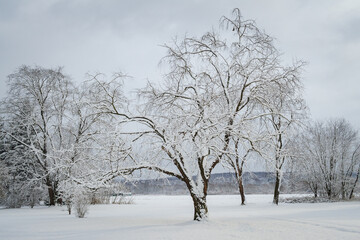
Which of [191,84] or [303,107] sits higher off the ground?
[191,84]

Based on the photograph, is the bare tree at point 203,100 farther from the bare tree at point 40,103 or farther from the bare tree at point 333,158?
the bare tree at point 333,158

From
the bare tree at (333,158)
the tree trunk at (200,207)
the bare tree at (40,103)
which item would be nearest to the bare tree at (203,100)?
the tree trunk at (200,207)

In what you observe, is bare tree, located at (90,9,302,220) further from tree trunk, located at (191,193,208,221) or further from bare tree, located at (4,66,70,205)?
bare tree, located at (4,66,70,205)

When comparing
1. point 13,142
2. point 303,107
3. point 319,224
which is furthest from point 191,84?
point 13,142

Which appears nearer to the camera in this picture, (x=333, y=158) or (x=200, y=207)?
(x=200, y=207)

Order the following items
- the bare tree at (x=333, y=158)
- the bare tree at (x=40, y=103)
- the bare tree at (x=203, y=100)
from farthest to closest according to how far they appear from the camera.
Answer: the bare tree at (x=333, y=158), the bare tree at (x=40, y=103), the bare tree at (x=203, y=100)

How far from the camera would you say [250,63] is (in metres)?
11.0

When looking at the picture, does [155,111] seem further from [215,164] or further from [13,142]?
[13,142]

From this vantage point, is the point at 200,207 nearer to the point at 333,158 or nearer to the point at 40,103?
the point at 40,103

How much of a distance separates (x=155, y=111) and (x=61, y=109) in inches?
572

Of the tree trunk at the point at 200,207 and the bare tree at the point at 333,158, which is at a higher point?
the bare tree at the point at 333,158

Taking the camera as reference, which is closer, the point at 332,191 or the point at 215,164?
the point at 215,164

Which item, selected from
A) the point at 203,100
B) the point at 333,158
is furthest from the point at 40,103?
the point at 333,158

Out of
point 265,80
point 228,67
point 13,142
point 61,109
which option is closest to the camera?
point 265,80
